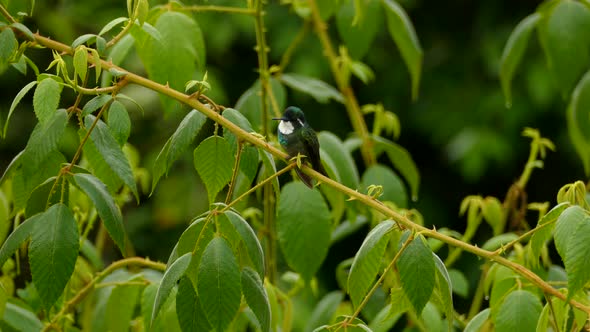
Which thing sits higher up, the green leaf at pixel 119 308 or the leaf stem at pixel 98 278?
the leaf stem at pixel 98 278

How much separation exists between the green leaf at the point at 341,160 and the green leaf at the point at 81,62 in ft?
2.27

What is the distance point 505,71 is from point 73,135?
145 inches

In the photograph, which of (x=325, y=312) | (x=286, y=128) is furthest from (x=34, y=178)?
(x=325, y=312)

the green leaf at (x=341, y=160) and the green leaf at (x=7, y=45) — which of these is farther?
the green leaf at (x=341, y=160)

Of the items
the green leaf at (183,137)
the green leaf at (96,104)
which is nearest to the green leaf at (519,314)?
the green leaf at (183,137)

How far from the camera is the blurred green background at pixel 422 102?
5465mm

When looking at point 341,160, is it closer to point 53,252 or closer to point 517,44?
point 517,44

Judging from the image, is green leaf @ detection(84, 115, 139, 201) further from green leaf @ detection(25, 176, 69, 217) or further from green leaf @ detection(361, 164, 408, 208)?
green leaf @ detection(361, 164, 408, 208)

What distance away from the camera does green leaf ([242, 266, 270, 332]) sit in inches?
50.1

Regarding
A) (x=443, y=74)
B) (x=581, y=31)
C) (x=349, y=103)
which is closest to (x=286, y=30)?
(x=443, y=74)

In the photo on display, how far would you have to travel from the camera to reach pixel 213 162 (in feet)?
4.62

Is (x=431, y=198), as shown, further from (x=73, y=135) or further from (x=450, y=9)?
(x=73, y=135)

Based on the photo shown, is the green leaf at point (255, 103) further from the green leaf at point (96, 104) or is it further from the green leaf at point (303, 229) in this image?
the green leaf at point (96, 104)

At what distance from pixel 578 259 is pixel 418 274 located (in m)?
0.20
